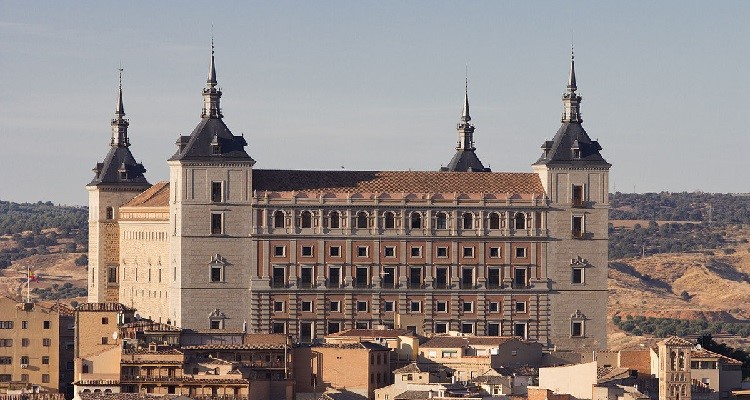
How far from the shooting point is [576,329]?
162000mm

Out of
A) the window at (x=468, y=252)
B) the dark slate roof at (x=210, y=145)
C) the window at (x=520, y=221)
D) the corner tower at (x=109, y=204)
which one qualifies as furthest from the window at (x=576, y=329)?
the corner tower at (x=109, y=204)

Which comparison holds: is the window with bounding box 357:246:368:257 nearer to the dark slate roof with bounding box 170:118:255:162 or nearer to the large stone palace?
the large stone palace

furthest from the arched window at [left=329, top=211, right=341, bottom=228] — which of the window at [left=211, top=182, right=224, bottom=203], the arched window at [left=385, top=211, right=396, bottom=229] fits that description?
the window at [left=211, top=182, right=224, bottom=203]

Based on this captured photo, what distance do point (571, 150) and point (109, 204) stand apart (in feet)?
120

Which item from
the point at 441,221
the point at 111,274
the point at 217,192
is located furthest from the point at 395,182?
the point at 111,274

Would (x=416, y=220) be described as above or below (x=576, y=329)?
above

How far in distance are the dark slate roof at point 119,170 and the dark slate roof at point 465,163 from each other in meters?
21.2

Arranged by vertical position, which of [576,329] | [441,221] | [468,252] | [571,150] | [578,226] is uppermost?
[571,150]

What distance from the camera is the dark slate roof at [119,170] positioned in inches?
7274

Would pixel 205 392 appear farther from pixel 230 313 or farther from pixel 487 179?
pixel 487 179

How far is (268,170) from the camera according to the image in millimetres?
162125

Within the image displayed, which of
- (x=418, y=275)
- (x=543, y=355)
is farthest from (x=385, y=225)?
(x=543, y=355)

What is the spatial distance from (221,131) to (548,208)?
20.3 metres

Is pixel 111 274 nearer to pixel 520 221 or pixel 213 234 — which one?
pixel 213 234
